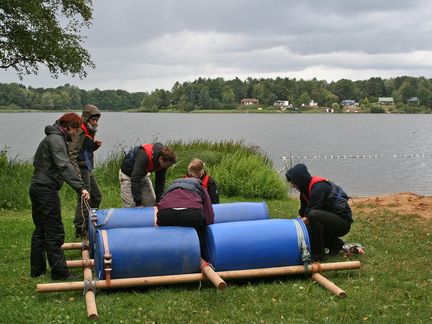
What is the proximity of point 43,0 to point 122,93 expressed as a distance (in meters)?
127

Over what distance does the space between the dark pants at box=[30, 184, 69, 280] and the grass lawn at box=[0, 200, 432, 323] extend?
1.05ft

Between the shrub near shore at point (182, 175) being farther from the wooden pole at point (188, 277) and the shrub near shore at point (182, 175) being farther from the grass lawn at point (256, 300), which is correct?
the wooden pole at point (188, 277)

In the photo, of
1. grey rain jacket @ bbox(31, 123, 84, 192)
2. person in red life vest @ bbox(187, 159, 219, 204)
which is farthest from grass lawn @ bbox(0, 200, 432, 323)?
person in red life vest @ bbox(187, 159, 219, 204)

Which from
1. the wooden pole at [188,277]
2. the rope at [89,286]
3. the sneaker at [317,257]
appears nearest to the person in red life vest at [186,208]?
the wooden pole at [188,277]

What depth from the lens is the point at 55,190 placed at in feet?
22.8

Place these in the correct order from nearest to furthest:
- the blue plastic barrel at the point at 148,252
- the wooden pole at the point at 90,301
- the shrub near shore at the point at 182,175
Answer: the wooden pole at the point at 90,301 < the blue plastic barrel at the point at 148,252 < the shrub near shore at the point at 182,175

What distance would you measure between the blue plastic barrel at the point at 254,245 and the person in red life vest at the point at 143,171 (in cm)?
142

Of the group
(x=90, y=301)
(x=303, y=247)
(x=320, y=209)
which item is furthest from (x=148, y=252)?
(x=320, y=209)

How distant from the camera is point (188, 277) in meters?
6.71

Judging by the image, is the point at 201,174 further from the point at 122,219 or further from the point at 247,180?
the point at 247,180

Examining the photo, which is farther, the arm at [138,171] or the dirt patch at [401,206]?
the dirt patch at [401,206]

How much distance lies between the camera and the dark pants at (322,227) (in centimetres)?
773

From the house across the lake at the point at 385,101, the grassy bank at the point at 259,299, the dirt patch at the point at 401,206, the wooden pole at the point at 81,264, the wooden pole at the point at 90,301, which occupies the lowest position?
the house across the lake at the point at 385,101

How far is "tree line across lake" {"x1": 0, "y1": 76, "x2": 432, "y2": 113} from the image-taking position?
127938 millimetres
